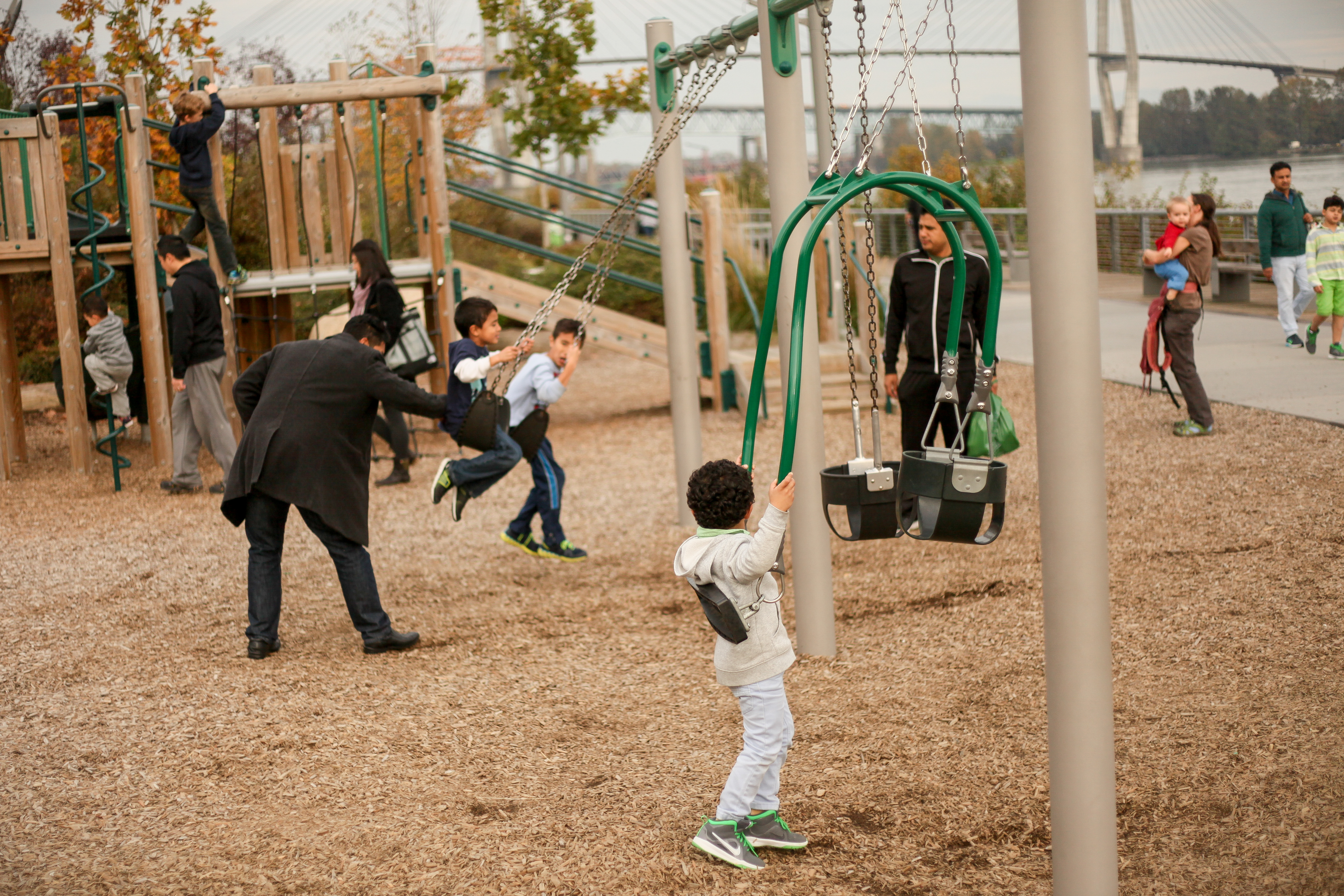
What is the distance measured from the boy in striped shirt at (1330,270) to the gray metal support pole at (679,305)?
12.2 feet

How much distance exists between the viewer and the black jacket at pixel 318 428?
5.31m

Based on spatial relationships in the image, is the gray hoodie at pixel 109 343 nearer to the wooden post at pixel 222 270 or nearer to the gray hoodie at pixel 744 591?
the wooden post at pixel 222 270

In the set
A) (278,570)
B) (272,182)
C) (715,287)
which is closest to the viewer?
(278,570)

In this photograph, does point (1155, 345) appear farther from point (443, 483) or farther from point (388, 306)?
point (388, 306)

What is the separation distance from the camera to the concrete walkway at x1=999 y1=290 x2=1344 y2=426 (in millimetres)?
7273

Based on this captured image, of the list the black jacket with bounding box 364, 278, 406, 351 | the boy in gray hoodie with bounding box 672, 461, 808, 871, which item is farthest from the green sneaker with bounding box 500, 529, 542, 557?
the boy in gray hoodie with bounding box 672, 461, 808, 871

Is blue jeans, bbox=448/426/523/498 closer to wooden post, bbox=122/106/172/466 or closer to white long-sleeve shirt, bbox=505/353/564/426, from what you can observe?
white long-sleeve shirt, bbox=505/353/564/426

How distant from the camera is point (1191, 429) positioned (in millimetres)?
8578

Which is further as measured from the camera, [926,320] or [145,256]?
[145,256]

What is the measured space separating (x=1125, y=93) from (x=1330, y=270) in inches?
580

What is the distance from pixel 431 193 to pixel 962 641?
22.2 feet

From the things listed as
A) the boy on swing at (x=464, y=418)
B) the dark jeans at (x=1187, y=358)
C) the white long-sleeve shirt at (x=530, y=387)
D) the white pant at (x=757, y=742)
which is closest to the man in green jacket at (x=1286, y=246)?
the dark jeans at (x=1187, y=358)

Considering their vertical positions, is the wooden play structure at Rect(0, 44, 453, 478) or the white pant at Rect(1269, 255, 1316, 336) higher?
the wooden play structure at Rect(0, 44, 453, 478)

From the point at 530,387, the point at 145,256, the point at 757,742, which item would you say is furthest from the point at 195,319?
the point at 757,742
